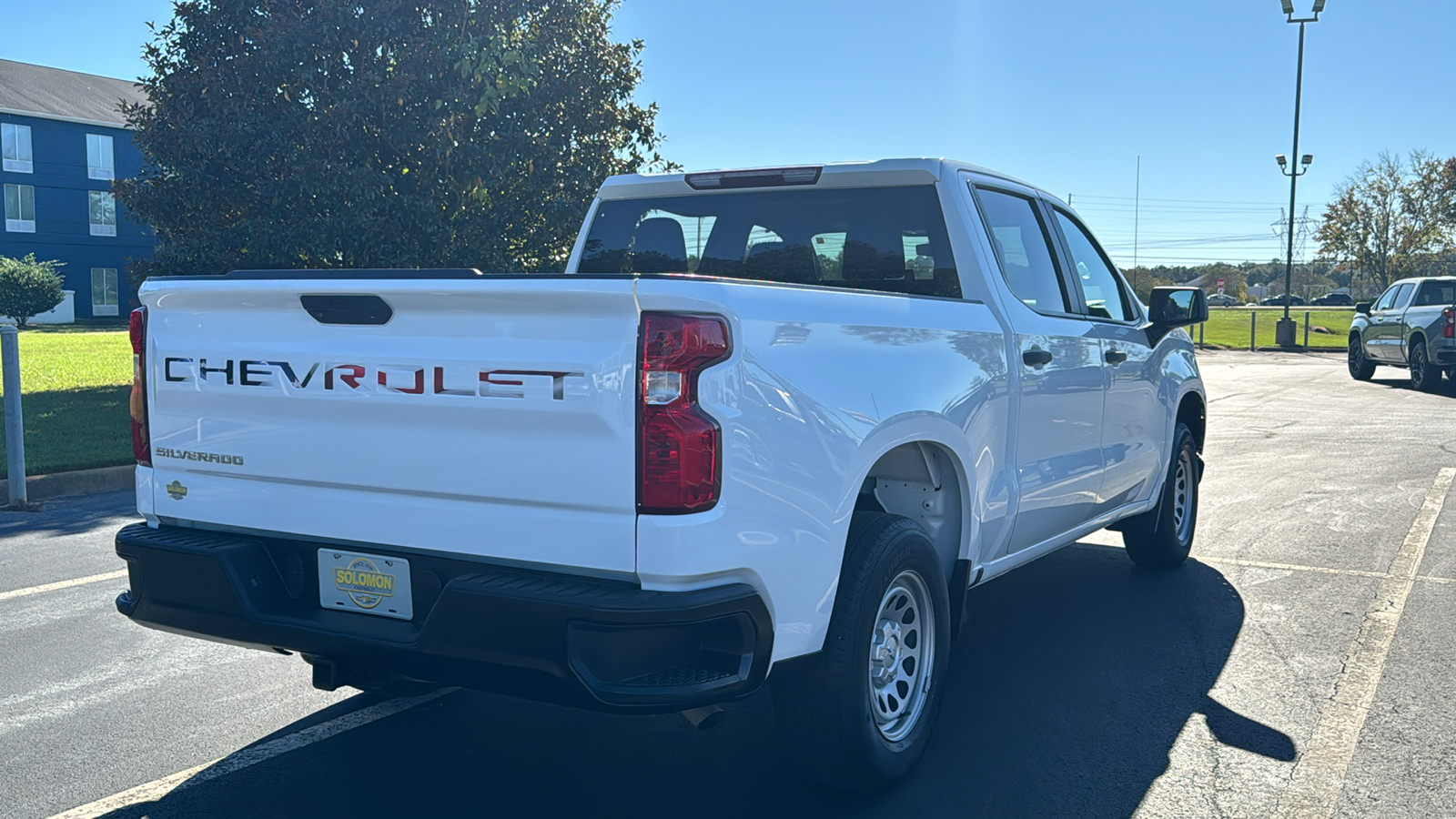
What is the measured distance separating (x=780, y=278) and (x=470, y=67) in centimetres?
1163

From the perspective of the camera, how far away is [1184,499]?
272 inches

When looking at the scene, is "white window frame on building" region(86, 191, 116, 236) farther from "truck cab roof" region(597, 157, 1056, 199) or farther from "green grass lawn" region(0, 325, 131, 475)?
"truck cab roof" region(597, 157, 1056, 199)

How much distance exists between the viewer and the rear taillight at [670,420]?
290cm

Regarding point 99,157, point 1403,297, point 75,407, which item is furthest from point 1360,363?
point 99,157

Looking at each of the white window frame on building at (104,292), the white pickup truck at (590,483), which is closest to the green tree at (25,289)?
the white window frame on building at (104,292)

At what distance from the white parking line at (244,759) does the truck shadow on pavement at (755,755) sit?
0.15 feet

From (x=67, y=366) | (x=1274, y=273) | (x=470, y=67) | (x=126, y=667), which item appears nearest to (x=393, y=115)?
(x=470, y=67)

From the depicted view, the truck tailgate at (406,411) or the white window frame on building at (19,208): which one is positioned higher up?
the white window frame on building at (19,208)

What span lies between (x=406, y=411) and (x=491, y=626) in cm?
63

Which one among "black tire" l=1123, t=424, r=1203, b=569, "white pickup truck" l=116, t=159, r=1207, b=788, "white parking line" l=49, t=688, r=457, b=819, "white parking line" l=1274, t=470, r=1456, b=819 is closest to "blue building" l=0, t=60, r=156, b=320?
"black tire" l=1123, t=424, r=1203, b=569

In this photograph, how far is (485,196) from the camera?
16375mm

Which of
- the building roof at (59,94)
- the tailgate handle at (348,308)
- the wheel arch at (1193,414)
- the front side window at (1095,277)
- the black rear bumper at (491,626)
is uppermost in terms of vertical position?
the building roof at (59,94)

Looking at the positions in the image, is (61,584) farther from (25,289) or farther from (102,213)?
(102,213)

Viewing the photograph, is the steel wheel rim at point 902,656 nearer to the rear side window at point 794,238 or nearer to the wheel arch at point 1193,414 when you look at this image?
the rear side window at point 794,238
